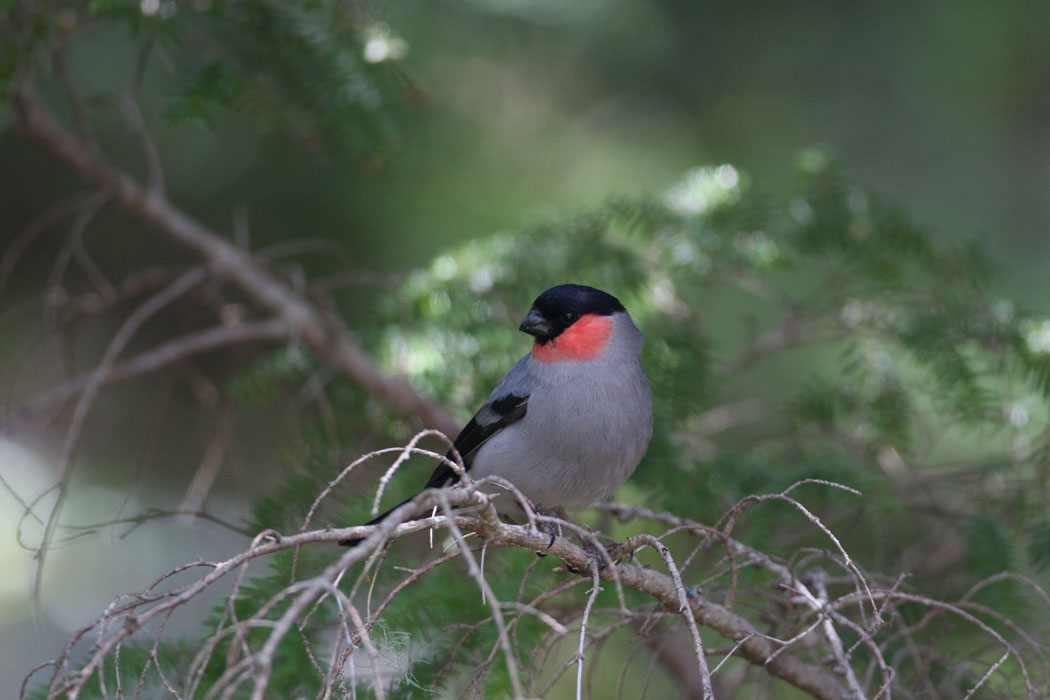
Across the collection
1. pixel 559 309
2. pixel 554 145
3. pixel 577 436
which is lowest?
pixel 577 436

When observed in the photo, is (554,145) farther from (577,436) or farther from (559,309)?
(577,436)

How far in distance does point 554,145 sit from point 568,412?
282 centimetres

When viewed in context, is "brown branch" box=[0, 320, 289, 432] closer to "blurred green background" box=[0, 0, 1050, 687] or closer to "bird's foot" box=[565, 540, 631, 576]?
"blurred green background" box=[0, 0, 1050, 687]

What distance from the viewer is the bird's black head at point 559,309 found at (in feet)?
10.6

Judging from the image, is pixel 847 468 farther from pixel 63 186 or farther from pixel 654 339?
pixel 63 186

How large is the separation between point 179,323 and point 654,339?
8.09 feet

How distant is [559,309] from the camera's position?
3232 mm

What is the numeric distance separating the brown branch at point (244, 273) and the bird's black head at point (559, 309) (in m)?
0.52

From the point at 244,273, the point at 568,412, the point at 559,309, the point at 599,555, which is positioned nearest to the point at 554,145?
the point at 244,273

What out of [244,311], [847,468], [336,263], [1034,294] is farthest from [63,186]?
[1034,294]

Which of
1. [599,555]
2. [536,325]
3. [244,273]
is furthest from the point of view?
[244,273]

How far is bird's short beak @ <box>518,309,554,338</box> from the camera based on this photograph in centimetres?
323

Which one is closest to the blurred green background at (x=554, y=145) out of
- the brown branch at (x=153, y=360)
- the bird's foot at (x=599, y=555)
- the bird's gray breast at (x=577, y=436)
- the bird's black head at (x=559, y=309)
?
the brown branch at (x=153, y=360)

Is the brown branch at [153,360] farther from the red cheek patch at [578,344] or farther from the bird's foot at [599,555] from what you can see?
the bird's foot at [599,555]
